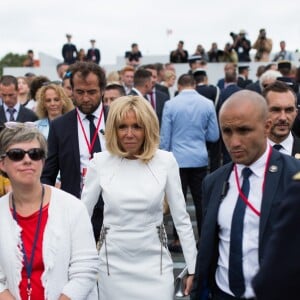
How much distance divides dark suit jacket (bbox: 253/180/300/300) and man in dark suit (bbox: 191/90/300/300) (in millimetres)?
1370

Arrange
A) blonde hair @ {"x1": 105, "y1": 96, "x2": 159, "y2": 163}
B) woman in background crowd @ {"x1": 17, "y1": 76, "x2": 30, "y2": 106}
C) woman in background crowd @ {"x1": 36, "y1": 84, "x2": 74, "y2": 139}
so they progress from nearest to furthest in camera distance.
→ blonde hair @ {"x1": 105, "y1": 96, "x2": 159, "y2": 163}, woman in background crowd @ {"x1": 36, "y1": 84, "x2": 74, "y2": 139}, woman in background crowd @ {"x1": 17, "y1": 76, "x2": 30, "y2": 106}

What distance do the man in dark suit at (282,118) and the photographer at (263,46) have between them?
18.5m

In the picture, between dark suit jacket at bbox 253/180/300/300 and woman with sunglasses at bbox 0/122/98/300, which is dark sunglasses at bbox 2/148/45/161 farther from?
dark suit jacket at bbox 253/180/300/300

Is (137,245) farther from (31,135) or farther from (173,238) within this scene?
(173,238)

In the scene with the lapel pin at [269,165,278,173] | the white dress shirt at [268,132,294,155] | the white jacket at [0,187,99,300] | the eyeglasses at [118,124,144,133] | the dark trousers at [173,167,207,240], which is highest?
the eyeglasses at [118,124,144,133]

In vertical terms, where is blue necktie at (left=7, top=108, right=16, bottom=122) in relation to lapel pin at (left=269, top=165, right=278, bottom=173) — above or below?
below

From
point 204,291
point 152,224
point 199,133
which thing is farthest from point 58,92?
point 204,291

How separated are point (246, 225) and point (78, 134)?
79.9 inches

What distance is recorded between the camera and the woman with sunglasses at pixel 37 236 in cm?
332

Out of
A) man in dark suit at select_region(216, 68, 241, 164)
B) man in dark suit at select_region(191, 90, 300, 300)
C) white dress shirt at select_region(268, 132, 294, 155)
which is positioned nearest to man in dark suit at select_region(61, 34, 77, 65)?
man in dark suit at select_region(216, 68, 241, 164)

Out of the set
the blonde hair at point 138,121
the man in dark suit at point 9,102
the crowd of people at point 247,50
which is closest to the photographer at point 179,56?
the crowd of people at point 247,50

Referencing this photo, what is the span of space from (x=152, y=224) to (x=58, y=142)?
3.92 ft

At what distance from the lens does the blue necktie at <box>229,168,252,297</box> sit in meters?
3.10

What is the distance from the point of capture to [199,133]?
823cm
